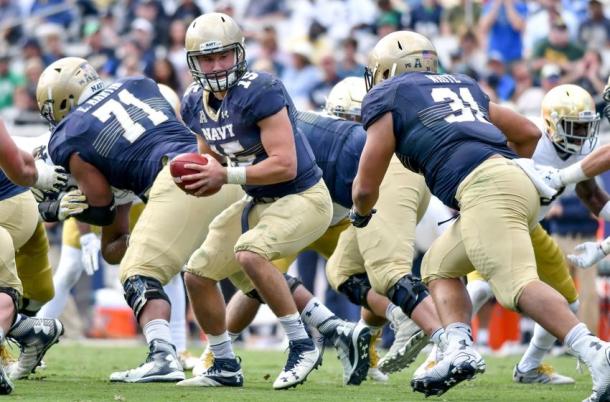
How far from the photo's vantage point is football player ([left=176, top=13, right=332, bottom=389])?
6641 millimetres

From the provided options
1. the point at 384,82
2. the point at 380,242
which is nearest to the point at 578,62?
the point at 380,242

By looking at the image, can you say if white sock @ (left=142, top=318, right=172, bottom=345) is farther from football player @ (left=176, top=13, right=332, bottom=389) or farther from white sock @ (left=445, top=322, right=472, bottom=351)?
white sock @ (left=445, top=322, right=472, bottom=351)

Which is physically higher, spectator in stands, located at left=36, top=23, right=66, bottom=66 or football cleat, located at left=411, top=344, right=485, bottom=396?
football cleat, located at left=411, top=344, right=485, bottom=396

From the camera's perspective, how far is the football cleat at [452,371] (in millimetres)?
→ 5895

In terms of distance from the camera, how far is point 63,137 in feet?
23.5

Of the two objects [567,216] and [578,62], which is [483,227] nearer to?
[567,216]

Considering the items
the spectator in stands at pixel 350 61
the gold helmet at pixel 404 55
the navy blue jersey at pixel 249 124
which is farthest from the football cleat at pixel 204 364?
the spectator in stands at pixel 350 61

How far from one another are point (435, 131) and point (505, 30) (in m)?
8.28

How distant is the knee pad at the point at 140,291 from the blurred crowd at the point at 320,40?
6.03 meters

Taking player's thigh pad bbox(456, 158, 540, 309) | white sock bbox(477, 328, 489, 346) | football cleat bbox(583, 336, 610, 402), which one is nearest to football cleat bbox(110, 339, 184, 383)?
player's thigh pad bbox(456, 158, 540, 309)

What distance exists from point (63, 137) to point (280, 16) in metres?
9.06

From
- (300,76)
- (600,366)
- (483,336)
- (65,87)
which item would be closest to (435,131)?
Result: (600,366)

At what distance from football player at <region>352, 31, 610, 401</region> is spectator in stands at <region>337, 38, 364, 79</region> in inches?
272

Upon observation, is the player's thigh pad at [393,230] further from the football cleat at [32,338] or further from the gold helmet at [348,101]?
the football cleat at [32,338]
